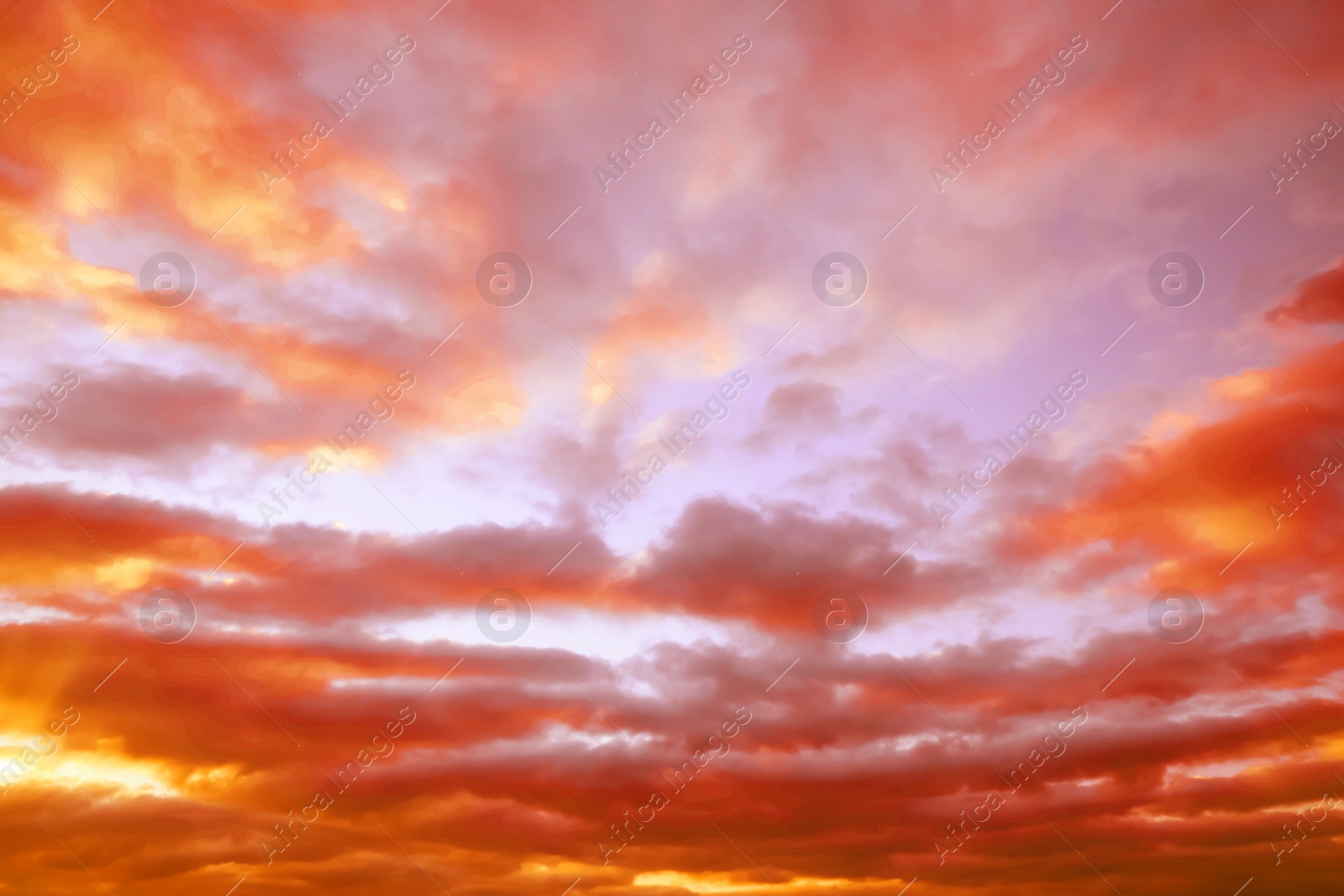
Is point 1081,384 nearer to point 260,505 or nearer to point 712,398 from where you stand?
point 712,398

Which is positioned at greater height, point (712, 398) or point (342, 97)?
point (342, 97)

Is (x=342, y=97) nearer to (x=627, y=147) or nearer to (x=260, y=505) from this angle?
(x=627, y=147)

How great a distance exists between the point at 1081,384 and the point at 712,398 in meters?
23.9

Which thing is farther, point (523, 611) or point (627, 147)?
point (523, 611)

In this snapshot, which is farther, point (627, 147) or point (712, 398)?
point (712, 398)

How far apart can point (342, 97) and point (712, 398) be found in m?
27.3

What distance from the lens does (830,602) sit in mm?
60031

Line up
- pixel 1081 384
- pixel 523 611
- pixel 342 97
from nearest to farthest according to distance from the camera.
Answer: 1. pixel 342 97
2. pixel 1081 384
3. pixel 523 611

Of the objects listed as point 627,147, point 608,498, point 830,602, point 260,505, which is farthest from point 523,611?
point 627,147

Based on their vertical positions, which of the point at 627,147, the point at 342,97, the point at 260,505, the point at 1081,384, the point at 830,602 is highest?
the point at 342,97

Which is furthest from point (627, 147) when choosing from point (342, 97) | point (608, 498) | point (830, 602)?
point (830, 602)

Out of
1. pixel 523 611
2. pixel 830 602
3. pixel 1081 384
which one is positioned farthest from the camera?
pixel 830 602

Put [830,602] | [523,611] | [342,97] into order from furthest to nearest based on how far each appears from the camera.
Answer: [830,602] < [523,611] < [342,97]

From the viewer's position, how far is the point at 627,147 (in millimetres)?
40812
